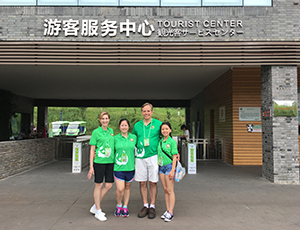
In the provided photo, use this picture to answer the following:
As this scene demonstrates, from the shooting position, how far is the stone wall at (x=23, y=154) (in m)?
6.72

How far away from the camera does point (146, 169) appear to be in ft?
12.5

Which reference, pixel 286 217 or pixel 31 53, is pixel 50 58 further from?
pixel 286 217

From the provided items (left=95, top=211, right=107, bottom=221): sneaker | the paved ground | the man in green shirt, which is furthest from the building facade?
(left=95, top=211, right=107, bottom=221): sneaker

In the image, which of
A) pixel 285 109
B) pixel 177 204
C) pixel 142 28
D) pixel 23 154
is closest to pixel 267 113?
pixel 285 109

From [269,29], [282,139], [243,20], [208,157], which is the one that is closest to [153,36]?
[243,20]

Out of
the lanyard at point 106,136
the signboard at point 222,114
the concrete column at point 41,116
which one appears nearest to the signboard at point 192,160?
the signboard at point 222,114

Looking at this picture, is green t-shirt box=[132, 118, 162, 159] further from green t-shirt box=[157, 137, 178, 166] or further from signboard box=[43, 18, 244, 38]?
signboard box=[43, 18, 244, 38]

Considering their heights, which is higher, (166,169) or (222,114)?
(222,114)

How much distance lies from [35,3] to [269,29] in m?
6.65

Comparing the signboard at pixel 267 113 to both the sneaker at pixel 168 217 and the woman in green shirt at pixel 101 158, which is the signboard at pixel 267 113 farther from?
the woman in green shirt at pixel 101 158

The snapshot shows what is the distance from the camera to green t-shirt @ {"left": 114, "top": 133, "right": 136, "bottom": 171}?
12.2ft

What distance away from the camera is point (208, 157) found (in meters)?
10.4

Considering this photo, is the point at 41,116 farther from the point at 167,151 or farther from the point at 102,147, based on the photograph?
the point at 167,151

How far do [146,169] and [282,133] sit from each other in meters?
4.42
